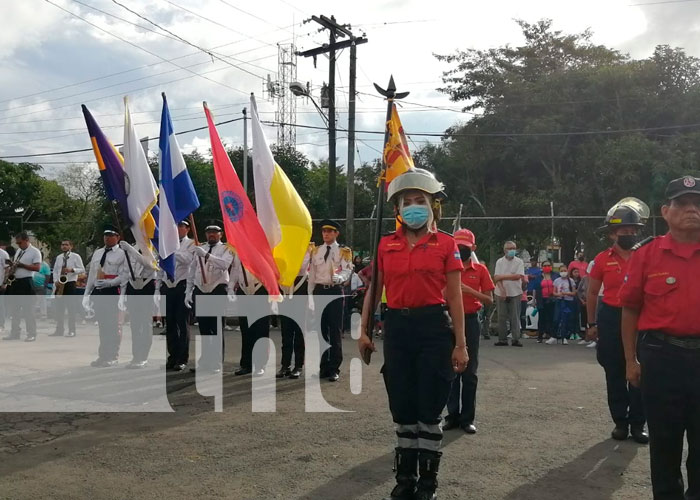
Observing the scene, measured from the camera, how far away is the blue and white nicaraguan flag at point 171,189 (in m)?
8.91

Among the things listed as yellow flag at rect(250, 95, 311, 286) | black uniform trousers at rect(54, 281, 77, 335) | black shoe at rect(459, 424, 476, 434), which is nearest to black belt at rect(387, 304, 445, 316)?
black shoe at rect(459, 424, 476, 434)

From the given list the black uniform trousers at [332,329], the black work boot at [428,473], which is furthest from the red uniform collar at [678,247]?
the black uniform trousers at [332,329]

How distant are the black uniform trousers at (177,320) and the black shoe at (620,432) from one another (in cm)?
599

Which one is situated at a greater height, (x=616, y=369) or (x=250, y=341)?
(x=616, y=369)

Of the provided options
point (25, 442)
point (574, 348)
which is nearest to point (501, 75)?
point (574, 348)

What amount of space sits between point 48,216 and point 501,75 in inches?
1108

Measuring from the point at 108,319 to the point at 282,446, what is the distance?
5.20 m

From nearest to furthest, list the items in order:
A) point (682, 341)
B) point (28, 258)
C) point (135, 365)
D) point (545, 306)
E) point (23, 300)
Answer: point (682, 341)
point (135, 365)
point (28, 258)
point (23, 300)
point (545, 306)

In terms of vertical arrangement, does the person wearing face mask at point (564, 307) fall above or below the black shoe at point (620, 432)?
above

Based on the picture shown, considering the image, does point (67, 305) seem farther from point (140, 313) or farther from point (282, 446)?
point (282, 446)

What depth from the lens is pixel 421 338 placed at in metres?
4.49

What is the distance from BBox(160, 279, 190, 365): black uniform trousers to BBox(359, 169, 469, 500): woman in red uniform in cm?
570

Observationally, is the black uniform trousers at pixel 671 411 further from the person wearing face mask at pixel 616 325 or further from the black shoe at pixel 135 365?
the black shoe at pixel 135 365

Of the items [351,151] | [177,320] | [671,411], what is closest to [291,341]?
[177,320]
